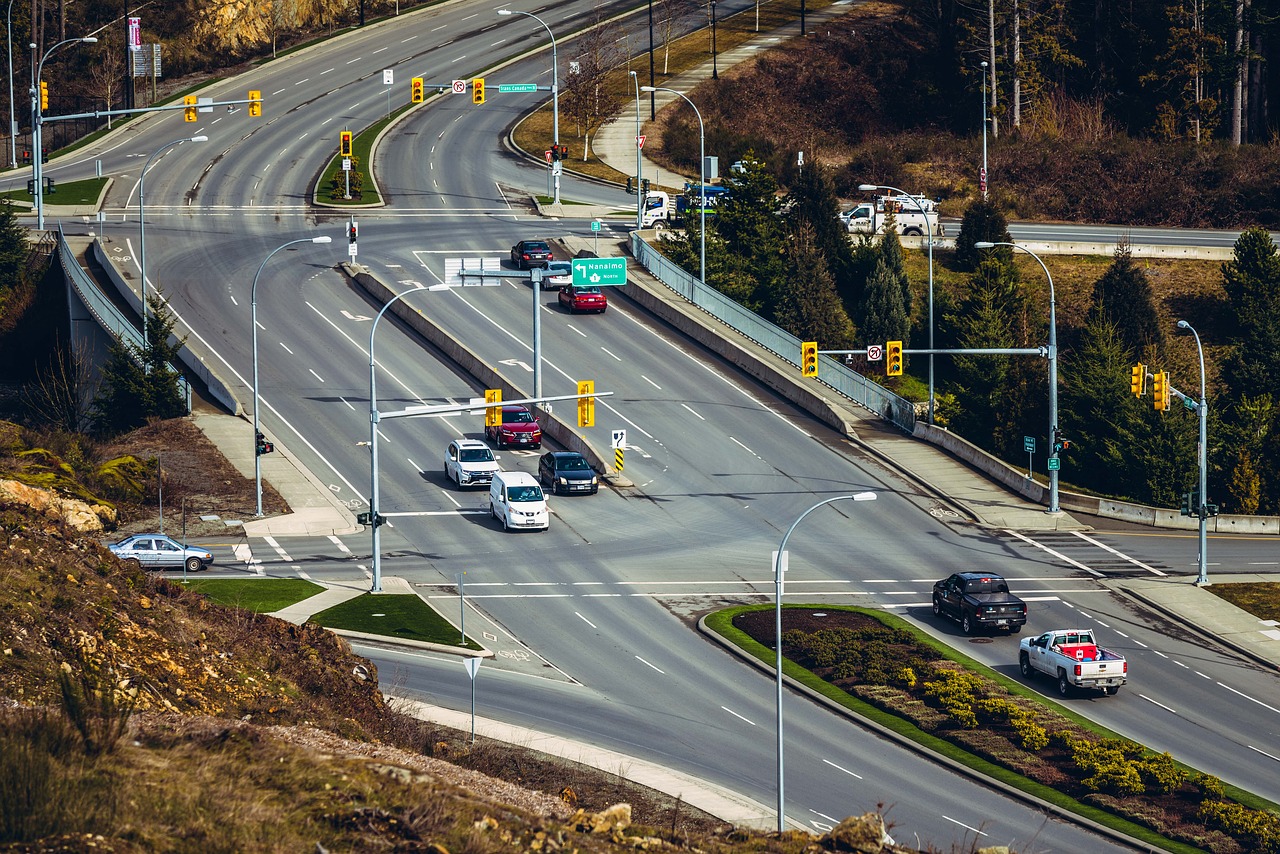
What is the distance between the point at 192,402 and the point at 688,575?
26.7 m

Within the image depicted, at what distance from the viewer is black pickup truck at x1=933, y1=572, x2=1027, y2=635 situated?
45.6 m

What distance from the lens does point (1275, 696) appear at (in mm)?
41531

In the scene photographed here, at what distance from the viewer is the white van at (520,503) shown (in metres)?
54.9

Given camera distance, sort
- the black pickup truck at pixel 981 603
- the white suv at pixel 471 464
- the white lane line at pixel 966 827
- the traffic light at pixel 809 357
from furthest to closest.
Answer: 1. the traffic light at pixel 809 357
2. the white suv at pixel 471 464
3. the black pickup truck at pixel 981 603
4. the white lane line at pixel 966 827

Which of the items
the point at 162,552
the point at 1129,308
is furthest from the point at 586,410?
the point at 1129,308

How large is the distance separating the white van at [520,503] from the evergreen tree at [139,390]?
57.0ft

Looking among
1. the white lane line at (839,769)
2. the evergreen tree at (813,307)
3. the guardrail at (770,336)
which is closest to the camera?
the white lane line at (839,769)

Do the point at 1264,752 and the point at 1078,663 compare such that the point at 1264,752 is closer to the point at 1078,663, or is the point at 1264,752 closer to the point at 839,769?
the point at 1078,663

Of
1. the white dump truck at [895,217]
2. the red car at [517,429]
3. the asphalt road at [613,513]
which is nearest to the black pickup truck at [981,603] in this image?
the asphalt road at [613,513]

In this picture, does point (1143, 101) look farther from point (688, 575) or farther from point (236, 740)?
point (236, 740)

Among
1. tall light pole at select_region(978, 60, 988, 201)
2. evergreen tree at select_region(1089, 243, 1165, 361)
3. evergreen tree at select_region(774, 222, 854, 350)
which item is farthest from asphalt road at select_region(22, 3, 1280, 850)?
tall light pole at select_region(978, 60, 988, 201)

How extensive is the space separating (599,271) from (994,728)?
109 feet

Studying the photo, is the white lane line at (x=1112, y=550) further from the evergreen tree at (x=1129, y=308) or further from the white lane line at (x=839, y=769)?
the white lane line at (x=839, y=769)

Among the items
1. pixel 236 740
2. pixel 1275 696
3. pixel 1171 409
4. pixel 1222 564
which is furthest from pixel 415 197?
pixel 236 740
